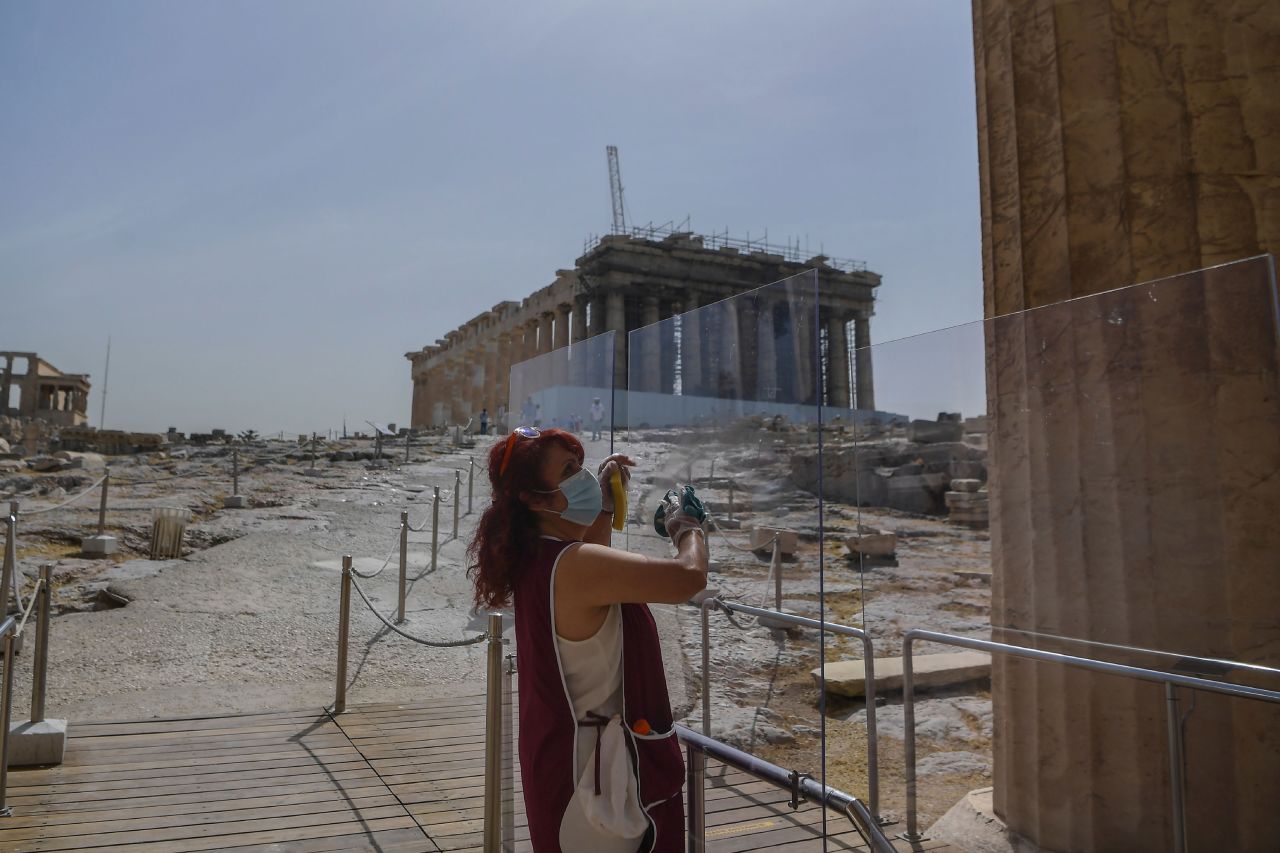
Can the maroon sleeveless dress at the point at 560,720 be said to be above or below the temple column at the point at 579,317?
below

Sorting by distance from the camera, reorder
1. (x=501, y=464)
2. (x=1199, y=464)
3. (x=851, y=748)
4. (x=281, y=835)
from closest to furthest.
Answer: (x=501, y=464), (x=1199, y=464), (x=281, y=835), (x=851, y=748)

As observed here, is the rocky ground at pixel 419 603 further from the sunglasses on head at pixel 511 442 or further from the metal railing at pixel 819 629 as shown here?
the sunglasses on head at pixel 511 442

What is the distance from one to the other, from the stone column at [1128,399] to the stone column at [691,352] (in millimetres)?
1063

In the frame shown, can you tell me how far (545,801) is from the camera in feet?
7.79

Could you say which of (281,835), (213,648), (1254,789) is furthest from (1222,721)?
(213,648)

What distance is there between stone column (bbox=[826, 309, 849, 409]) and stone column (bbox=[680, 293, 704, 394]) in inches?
1494

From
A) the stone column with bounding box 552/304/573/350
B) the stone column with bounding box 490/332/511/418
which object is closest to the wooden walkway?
the stone column with bounding box 552/304/573/350

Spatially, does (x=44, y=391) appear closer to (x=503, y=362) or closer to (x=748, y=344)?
(x=503, y=362)

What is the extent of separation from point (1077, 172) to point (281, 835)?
480 centimetres

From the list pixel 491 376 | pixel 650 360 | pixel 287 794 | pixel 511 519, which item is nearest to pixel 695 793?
pixel 511 519

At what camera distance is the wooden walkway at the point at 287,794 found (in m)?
4.09

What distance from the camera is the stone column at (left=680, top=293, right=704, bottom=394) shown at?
333 cm

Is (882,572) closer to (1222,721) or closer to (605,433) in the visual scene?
(1222,721)

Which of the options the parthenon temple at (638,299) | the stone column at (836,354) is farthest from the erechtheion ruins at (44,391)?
the stone column at (836,354)
